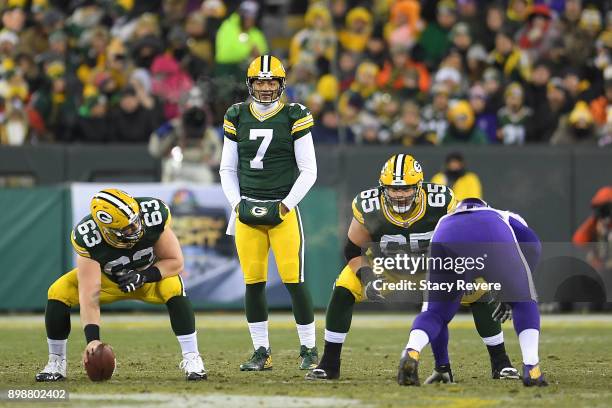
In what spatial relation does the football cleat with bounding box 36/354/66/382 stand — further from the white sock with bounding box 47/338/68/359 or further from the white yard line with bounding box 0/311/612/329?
the white yard line with bounding box 0/311/612/329

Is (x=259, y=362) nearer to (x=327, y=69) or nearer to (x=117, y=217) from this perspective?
(x=117, y=217)

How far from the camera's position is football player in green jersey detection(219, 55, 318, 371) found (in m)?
9.45

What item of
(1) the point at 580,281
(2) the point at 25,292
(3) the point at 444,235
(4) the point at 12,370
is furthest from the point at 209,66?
(3) the point at 444,235

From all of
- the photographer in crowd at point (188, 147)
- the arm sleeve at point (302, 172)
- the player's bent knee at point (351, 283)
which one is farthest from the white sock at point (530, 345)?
the photographer in crowd at point (188, 147)

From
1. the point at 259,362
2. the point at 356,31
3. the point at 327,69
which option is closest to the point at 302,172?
the point at 259,362

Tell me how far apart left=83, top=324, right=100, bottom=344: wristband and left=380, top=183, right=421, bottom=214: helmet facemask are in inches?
78.0

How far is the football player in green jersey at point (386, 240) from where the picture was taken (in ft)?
28.1

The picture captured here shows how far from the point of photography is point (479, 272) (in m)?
8.08

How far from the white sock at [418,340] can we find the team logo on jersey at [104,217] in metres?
2.00

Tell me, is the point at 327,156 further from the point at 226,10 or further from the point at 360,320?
Result: the point at 226,10

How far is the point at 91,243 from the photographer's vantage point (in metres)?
8.55

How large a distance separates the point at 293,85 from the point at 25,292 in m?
4.11

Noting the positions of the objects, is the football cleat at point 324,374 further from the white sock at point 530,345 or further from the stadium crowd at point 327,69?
the stadium crowd at point 327,69

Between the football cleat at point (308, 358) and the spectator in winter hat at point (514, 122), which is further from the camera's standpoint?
the spectator in winter hat at point (514, 122)
